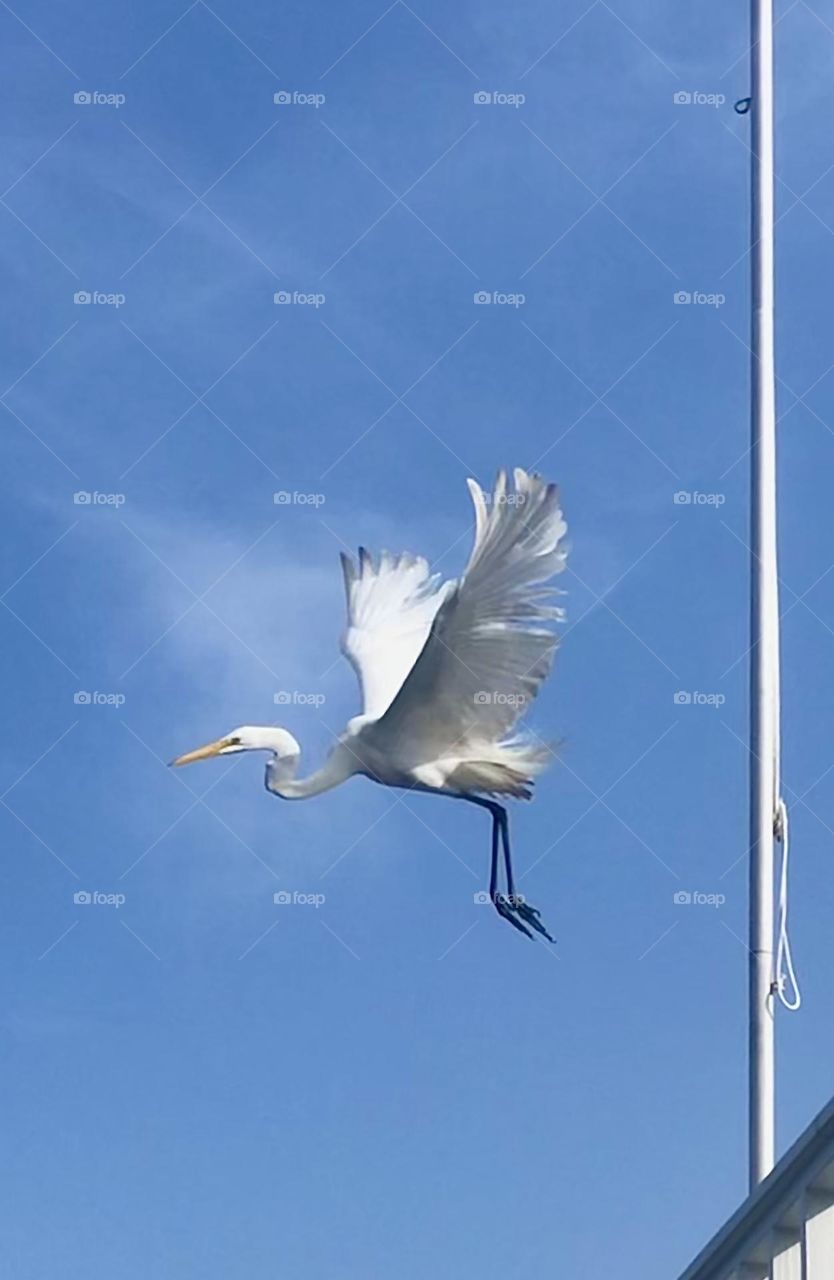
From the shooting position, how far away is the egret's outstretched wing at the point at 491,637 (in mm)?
8711

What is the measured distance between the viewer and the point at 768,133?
340 inches

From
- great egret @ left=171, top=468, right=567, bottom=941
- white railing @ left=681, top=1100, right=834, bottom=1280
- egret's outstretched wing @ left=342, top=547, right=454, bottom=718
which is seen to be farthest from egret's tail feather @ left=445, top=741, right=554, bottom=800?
white railing @ left=681, top=1100, right=834, bottom=1280

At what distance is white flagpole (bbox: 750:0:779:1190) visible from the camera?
6996mm

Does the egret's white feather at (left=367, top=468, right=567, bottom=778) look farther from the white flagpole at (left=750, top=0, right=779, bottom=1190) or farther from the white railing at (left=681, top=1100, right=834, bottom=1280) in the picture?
the white railing at (left=681, top=1100, right=834, bottom=1280)

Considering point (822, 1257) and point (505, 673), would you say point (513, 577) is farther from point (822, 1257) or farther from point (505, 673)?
point (822, 1257)

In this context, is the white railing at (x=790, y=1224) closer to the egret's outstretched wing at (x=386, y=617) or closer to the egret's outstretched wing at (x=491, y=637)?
the egret's outstretched wing at (x=491, y=637)

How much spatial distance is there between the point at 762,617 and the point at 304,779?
310 cm

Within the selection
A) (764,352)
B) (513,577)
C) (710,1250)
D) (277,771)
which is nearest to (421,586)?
(277,771)

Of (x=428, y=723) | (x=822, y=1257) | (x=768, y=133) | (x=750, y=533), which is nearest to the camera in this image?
(x=822, y=1257)

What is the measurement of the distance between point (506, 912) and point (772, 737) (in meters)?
2.03

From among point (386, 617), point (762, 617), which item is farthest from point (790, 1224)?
point (386, 617)

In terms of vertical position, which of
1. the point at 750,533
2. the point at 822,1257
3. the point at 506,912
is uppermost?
the point at 750,533

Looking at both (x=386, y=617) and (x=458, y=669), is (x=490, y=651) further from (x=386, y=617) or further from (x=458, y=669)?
(x=386, y=617)

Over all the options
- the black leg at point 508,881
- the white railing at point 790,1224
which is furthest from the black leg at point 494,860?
the white railing at point 790,1224
